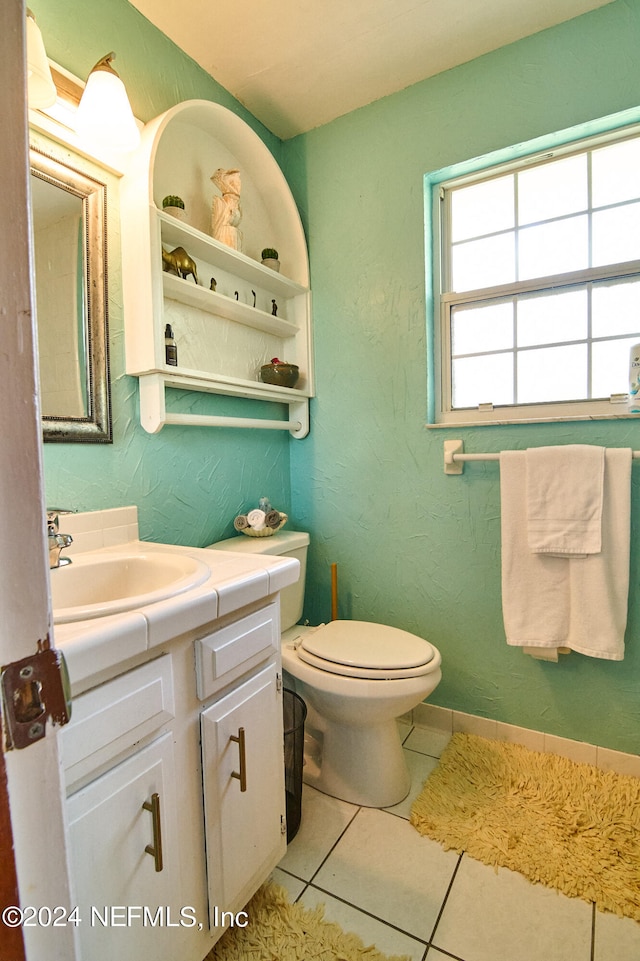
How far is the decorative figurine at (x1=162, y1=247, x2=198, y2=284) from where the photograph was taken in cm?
138

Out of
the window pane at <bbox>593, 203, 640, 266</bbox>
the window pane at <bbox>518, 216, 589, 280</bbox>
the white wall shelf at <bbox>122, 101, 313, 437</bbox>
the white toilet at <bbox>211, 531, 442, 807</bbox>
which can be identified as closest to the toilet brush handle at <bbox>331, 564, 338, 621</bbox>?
the white toilet at <bbox>211, 531, 442, 807</bbox>

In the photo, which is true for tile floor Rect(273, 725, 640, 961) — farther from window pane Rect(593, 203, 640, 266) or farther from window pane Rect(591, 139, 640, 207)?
window pane Rect(591, 139, 640, 207)

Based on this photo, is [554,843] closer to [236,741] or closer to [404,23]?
[236,741]

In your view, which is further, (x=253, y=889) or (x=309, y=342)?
(x=309, y=342)

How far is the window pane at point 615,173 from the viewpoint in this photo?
145 cm

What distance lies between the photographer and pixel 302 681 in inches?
52.6

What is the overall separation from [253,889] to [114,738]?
2.01ft

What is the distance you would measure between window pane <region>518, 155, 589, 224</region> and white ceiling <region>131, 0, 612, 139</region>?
40 centimetres

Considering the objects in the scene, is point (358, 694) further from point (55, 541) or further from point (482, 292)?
point (482, 292)

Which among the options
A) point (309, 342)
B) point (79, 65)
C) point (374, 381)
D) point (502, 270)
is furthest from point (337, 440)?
point (79, 65)

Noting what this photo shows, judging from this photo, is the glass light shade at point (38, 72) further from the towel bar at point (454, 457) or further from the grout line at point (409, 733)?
the grout line at point (409, 733)

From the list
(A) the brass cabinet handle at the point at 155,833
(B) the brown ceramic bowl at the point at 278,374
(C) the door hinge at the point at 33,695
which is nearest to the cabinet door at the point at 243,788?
(A) the brass cabinet handle at the point at 155,833

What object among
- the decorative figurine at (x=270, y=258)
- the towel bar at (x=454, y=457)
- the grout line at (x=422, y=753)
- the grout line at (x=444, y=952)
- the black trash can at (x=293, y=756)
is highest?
the decorative figurine at (x=270, y=258)

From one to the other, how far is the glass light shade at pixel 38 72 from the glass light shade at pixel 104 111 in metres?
0.13
